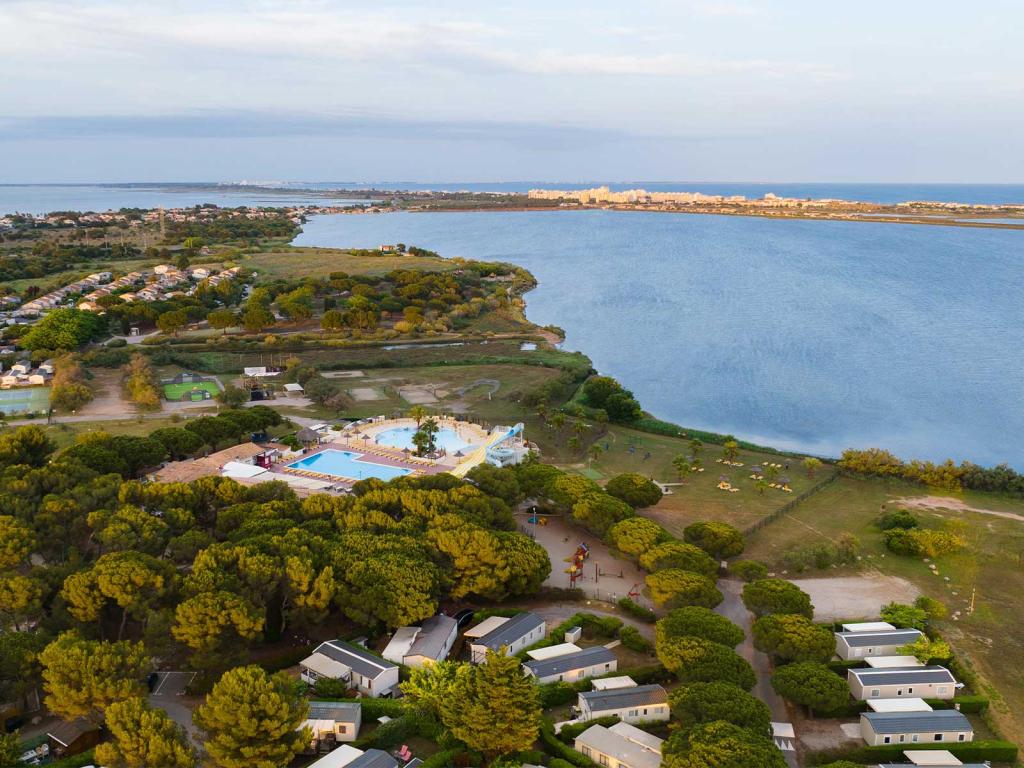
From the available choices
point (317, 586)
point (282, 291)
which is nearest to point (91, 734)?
point (317, 586)

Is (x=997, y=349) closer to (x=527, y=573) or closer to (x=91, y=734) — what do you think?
(x=527, y=573)

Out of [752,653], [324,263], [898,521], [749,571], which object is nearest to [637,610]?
[752,653]

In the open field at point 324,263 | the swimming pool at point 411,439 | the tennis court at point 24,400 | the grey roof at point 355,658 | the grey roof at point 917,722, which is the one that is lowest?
the tennis court at point 24,400

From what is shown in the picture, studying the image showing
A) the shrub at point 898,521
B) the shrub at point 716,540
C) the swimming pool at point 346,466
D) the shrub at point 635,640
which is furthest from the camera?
the swimming pool at point 346,466

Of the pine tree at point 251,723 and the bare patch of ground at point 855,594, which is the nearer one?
the pine tree at point 251,723

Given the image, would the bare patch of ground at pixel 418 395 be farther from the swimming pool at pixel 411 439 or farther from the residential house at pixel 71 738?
the residential house at pixel 71 738

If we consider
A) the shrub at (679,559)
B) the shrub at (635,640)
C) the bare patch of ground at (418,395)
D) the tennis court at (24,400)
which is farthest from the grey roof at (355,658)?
the tennis court at (24,400)

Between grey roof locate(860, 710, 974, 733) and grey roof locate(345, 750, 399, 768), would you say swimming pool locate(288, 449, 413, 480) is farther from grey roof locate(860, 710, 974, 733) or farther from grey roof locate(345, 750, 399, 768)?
grey roof locate(860, 710, 974, 733)

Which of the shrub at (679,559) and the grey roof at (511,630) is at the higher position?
the shrub at (679,559)
